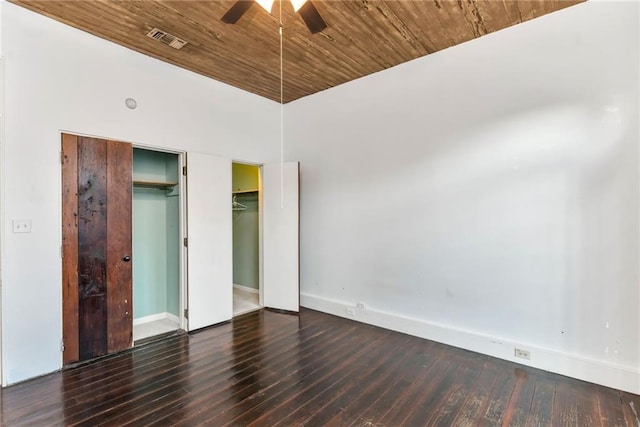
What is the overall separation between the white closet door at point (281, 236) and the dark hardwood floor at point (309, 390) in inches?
47.9

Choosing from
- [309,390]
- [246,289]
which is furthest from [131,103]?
[246,289]

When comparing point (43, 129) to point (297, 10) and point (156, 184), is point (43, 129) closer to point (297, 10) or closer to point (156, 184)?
point (156, 184)

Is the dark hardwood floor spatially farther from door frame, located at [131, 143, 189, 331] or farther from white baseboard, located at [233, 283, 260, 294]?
white baseboard, located at [233, 283, 260, 294]

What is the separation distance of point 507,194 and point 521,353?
157 cm

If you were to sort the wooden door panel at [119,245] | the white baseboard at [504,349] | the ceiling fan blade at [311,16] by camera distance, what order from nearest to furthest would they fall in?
1. the ceiling fan blade at [311,16]
2. the white baseboard at [504,349]
3. the wooden door panel at [119,245]

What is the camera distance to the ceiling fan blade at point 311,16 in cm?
211

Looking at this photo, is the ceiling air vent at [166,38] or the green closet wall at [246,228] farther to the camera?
the green closet wall at [246,228]

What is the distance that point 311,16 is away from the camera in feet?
7.18

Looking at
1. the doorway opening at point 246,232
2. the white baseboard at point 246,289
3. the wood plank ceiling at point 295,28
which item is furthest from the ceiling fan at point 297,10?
the white baseboard at point 246,289

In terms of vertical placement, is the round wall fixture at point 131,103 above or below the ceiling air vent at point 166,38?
below

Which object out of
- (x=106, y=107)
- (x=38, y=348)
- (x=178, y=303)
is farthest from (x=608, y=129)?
(x=38, y=348)

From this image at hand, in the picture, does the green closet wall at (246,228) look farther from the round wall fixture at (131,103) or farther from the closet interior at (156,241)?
the round wall fixture at (131,103)

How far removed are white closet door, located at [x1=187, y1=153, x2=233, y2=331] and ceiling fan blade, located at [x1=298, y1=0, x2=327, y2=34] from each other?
7.57ft

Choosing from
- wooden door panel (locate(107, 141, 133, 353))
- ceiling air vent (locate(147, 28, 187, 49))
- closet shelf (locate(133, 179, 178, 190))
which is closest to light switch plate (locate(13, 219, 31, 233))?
wooden door panel (locate(107, 141, 133, 353))
